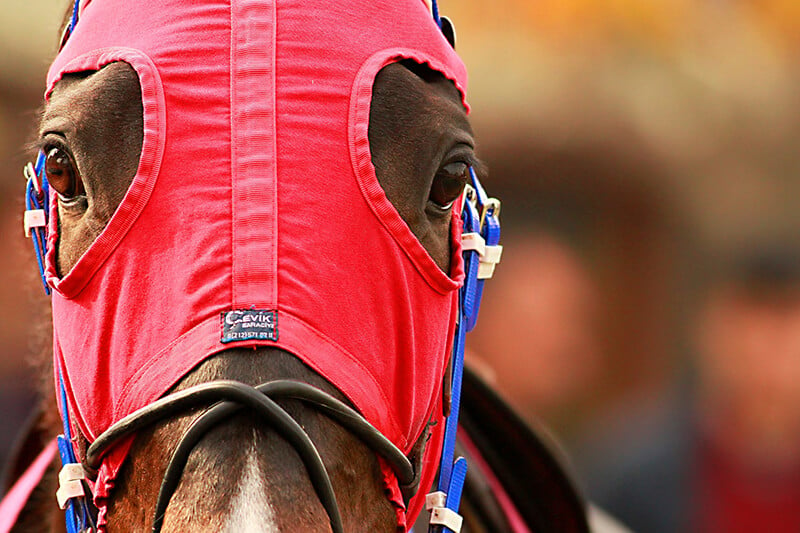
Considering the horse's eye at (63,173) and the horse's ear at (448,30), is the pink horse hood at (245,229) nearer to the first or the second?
the horse's eye at (63,173)

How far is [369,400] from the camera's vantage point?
1089mm

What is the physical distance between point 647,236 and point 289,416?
377 centimetres

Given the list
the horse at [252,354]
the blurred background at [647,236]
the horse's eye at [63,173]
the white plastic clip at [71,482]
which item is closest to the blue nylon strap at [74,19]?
the horse at [252,354]

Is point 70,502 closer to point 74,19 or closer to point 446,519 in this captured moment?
point 446,519

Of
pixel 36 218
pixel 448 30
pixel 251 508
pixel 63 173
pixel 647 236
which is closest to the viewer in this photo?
pixel 251 508

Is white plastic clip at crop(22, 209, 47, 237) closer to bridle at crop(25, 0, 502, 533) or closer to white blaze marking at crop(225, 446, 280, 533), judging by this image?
bridle at crop(25, 0, 502, 533)

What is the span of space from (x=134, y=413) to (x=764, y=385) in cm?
374

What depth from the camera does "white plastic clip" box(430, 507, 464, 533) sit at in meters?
1.32

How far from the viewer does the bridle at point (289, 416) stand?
38.0 inches

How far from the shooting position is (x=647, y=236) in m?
4.51

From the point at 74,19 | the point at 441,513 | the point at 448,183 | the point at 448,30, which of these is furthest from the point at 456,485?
the point at 74,19

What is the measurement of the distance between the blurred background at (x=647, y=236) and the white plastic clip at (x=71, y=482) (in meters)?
2.53

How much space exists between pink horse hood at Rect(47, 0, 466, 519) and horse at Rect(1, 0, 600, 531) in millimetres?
15

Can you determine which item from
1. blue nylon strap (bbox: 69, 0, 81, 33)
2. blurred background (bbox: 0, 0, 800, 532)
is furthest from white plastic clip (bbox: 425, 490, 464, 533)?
blurred background (bbox: 0, 0, 800, 532)
